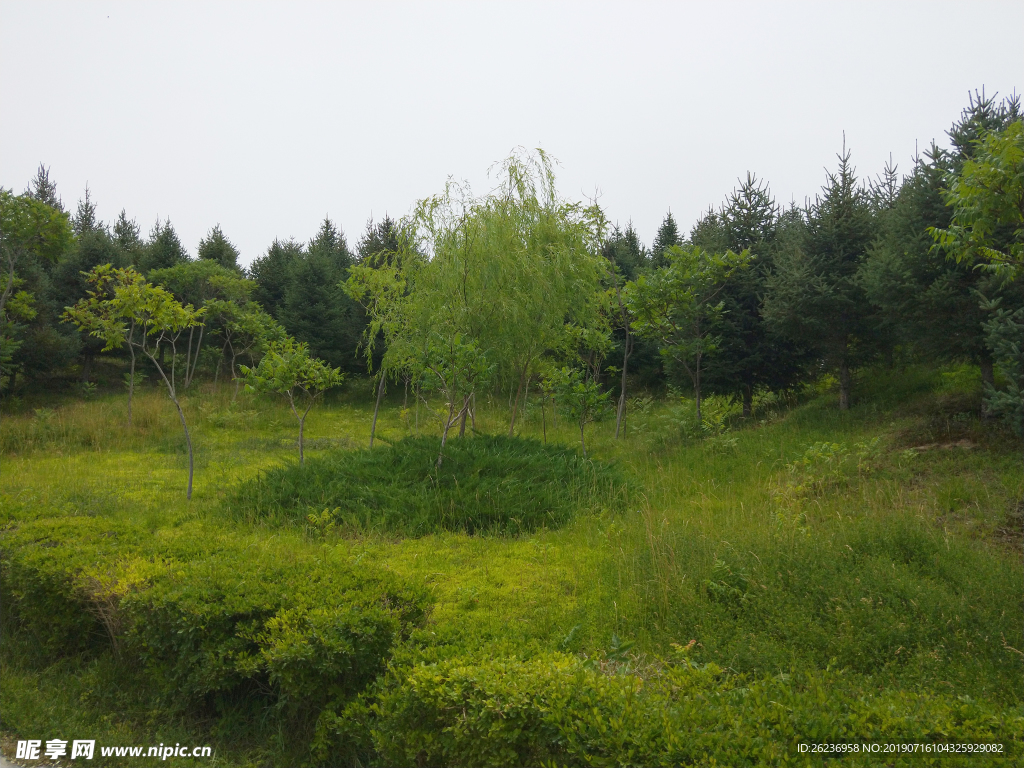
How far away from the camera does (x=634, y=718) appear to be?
7.34 ft

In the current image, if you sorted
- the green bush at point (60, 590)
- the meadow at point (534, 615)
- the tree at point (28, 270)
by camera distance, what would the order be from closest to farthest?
the meadow at point (534, 615)
the green bush at point (60, 590)
the tree at point (28, 270)

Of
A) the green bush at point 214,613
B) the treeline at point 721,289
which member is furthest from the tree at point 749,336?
the green bush at point 214,613

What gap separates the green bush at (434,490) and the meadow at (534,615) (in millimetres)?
43

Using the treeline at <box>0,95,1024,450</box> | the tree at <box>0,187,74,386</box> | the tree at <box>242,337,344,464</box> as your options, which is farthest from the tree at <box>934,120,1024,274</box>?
the tree at <box>0,187,74,386</box>

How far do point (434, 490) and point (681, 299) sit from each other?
7.11 metres

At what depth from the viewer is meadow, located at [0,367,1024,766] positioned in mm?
2398

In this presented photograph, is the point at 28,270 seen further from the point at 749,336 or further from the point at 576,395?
the point at 749,336

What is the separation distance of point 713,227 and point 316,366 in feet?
38.8

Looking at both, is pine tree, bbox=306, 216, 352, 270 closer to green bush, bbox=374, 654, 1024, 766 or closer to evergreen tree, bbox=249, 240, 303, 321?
evergreen tree, bbox=249, 240, 303, 321

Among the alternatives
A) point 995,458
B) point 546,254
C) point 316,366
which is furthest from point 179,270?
point 995,458

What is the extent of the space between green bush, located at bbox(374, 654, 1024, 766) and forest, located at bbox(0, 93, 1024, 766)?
14 millimetres

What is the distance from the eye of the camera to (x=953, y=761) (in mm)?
2012

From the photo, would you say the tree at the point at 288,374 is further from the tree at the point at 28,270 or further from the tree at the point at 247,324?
the tree at the point at 28,270

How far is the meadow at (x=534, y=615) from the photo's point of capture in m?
2.40
